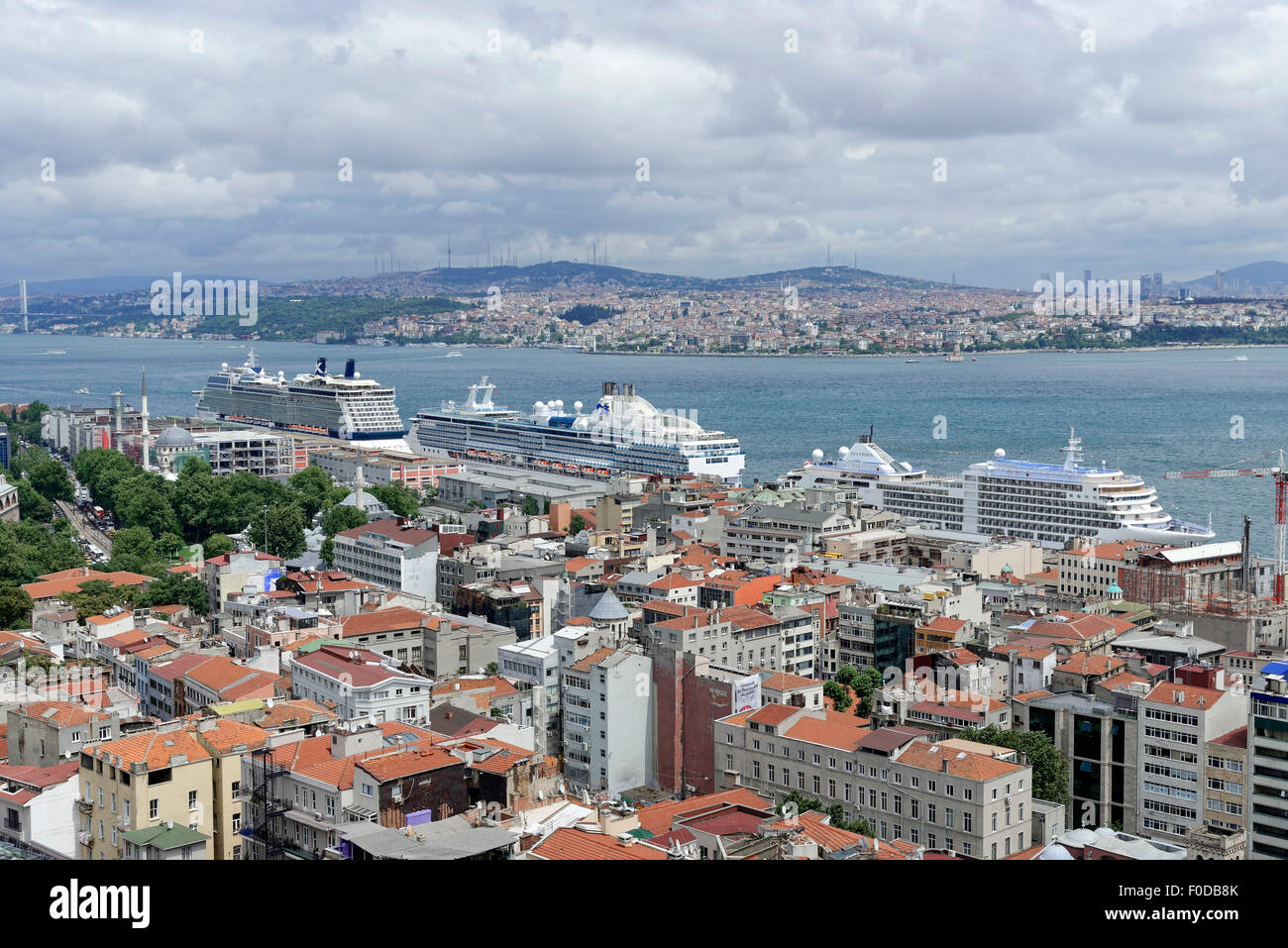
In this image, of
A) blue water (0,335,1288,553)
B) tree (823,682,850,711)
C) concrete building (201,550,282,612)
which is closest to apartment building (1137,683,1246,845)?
tree (823,682,850,711)

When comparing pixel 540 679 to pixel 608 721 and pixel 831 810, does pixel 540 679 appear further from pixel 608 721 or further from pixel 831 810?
pixel 831 810

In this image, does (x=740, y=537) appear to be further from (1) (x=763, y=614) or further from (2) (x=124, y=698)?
(2) (x=124, y=698)

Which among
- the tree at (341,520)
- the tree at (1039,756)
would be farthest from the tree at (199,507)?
the tree at (1039,756)

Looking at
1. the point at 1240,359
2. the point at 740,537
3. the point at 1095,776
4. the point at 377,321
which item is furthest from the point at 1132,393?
the point at 377,321

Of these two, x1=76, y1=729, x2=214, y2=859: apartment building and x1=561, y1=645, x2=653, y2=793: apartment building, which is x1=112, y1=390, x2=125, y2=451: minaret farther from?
x1=76, y1=729, x2=214, y2=859: apartment building
